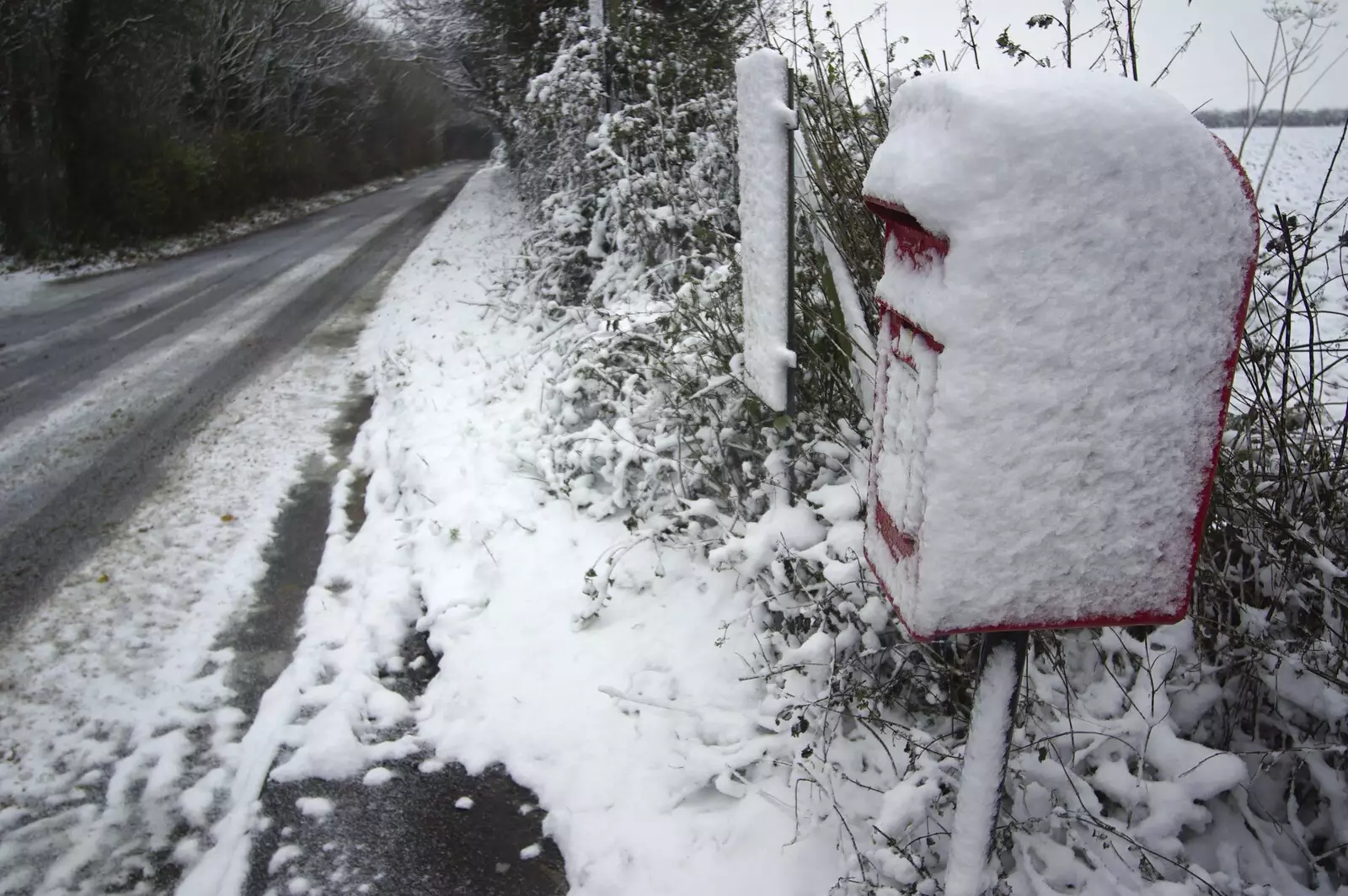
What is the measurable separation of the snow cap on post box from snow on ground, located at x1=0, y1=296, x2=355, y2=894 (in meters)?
2.73

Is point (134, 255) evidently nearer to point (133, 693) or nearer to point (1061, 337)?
point (133, 693)

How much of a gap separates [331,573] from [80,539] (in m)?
1.61

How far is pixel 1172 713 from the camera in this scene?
2.42 metres

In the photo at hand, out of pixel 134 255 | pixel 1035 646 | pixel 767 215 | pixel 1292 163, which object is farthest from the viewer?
pixel 134 255

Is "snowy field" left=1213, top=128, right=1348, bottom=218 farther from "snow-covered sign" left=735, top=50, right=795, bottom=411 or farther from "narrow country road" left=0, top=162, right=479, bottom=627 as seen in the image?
"narrow country road" left=0, top=162, right=479, bottom=627

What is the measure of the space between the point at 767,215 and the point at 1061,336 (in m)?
1.80

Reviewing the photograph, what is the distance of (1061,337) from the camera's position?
50.1 inches

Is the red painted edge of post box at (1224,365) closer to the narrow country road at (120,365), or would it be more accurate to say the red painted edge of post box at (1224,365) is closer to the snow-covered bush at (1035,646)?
the snow-covered bush at (1035,646)

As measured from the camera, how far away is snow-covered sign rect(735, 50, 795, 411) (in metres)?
2.85

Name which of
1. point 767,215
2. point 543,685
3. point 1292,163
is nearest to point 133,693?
point 543,685

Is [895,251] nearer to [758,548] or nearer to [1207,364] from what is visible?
[1207,364]

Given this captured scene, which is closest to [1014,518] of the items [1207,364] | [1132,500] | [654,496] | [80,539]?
[1132,500]

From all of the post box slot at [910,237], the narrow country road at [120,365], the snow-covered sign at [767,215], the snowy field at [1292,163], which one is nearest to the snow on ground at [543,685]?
the snow-covered sign at [767,215]

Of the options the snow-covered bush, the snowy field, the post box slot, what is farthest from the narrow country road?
the snowy field
